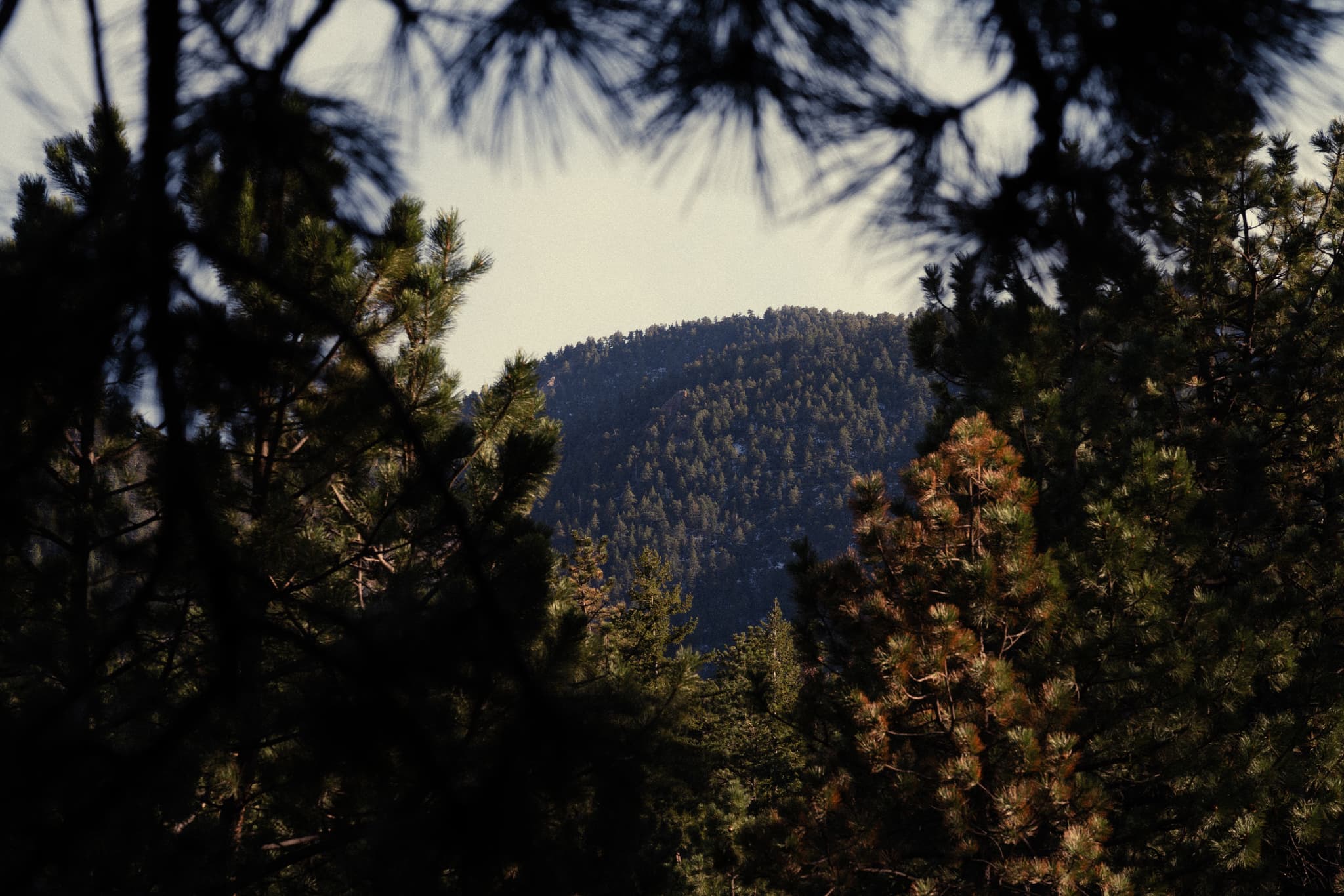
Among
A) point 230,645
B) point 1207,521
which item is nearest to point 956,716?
point 1207,521

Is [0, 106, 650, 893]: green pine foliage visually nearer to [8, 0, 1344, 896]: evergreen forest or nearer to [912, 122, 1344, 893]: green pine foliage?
[8, 0, 1344, 896]: evergreen forest

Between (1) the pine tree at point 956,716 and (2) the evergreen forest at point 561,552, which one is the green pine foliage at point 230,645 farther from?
(1) the pine tree at point 956,716

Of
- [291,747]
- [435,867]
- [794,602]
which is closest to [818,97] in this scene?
[435,867]

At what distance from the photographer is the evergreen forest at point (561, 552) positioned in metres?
1.62

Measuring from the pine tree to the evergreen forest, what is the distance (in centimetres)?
4

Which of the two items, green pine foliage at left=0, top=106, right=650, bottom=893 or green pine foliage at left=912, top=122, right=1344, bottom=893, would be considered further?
green pine foliage at left=912, top=122, right=1344, bottom=893

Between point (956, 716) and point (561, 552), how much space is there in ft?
10.3

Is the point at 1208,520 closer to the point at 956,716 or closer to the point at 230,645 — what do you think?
the point at 956,716

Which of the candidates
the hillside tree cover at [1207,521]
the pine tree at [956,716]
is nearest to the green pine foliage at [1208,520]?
the hillside tree cover at [1207,521]

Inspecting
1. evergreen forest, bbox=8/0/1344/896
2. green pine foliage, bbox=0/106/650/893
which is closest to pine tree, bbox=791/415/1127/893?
evergreen forest, bbox=8/0/1344/896

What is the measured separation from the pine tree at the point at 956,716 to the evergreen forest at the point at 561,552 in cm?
4

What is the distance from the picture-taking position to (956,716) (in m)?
6.20

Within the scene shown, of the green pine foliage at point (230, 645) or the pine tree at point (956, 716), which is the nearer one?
the green pine foliage at point (230, 645)

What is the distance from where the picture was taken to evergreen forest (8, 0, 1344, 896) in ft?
5.31
